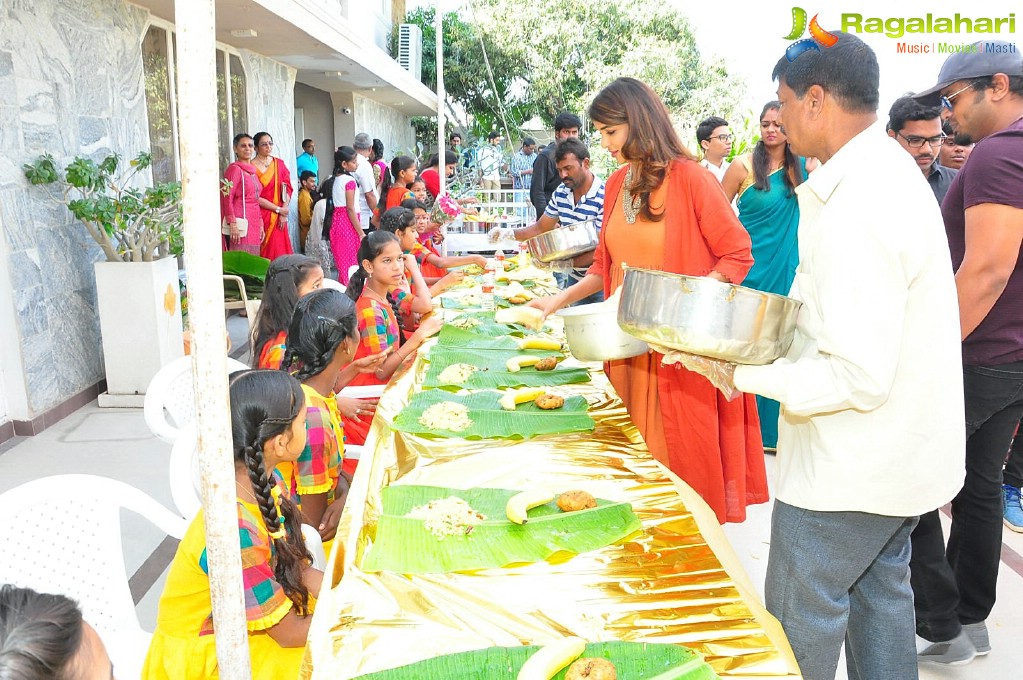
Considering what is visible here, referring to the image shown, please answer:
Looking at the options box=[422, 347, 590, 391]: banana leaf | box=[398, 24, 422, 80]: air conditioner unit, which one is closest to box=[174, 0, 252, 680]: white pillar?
box=[422, 347, 590, 391]: banana leaf

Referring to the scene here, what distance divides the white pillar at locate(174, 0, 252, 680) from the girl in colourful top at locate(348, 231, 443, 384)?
6.84 feet

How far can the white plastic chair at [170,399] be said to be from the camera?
96.4 inches

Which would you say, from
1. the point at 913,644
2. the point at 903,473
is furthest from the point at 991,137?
the point at 913,644

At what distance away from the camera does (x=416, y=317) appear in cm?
439

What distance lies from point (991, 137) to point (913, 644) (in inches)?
48.3

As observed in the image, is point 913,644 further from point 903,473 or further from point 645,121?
point 645,121

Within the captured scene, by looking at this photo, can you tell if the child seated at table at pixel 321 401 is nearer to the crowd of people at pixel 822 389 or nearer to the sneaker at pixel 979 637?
the crowd of people at pixel 822 389

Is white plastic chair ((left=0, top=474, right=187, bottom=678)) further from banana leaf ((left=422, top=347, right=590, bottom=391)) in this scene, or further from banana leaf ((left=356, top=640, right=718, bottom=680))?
banana leaf ((left=422, top=347, right=590, bottom=391))

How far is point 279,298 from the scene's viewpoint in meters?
3.02

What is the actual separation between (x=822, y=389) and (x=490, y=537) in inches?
27.2

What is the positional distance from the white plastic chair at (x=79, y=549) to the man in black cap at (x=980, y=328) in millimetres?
2075

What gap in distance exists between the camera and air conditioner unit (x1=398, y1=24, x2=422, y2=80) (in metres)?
18.4

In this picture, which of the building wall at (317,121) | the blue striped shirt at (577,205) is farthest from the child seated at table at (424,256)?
the building wall at (317,121)

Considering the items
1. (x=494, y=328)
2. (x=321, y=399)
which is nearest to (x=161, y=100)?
(x=494, y=328)
